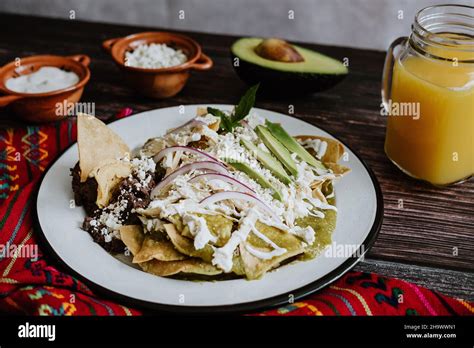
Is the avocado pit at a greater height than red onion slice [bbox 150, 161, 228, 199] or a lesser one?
greater

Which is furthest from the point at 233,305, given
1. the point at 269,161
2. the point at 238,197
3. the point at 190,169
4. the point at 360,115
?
the point at 360,115

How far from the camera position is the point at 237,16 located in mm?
4602

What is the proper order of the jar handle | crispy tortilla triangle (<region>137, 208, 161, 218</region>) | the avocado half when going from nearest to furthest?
crispy tortilla triangle (<region>137, 208, 161, 218</region>)
the jar handle
the avocado half

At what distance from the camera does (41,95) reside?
287cm

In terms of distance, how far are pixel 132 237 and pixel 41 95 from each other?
1.14 m

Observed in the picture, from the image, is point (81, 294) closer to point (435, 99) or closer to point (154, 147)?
point (154, 147)

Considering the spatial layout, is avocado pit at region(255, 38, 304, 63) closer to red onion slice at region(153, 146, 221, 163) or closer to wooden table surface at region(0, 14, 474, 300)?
wooden table surface at region(0, 14, 474, 300)

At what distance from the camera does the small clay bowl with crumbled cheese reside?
3.16 metres

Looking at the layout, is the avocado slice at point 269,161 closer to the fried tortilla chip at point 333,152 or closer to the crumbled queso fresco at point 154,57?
the fried tortilla chip at point 333,152

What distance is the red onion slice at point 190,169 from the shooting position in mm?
2229

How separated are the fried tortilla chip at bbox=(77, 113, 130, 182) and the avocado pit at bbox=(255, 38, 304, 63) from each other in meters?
1.07

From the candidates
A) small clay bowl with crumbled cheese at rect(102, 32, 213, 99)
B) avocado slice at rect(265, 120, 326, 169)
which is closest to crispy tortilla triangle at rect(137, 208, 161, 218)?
avocado slice at rect(265, 120, 326, 169)

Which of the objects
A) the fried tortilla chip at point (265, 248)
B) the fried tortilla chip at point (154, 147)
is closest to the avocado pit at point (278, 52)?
the fried tortilla chip at point (154, 147)

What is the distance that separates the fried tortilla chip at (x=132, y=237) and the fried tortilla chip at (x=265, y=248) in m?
0.36
